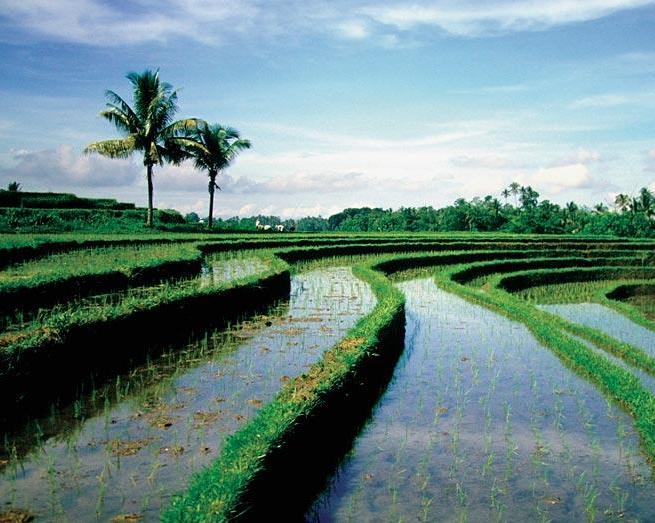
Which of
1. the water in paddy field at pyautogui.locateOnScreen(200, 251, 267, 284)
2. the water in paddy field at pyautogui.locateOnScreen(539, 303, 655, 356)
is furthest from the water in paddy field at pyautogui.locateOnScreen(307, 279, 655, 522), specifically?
the water in paddy field at pyautogui.locateOnScreen(200, 251, 267, 284)

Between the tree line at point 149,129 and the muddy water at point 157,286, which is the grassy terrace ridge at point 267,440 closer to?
the muddy water at point 157,286

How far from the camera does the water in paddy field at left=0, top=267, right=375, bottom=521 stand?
14.0 ft

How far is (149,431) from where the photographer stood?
550cm

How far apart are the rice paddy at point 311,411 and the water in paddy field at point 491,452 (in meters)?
0.02

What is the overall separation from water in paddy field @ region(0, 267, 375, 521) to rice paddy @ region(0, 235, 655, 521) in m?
0.02

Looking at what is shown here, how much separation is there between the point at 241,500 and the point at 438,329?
7.75 meters

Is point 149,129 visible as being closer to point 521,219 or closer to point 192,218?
point 521,219

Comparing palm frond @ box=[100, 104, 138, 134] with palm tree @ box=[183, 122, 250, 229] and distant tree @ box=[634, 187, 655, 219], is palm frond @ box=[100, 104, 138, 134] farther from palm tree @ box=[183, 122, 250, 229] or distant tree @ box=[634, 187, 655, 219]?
distant tree @ box=[634, 187, 655, 219]

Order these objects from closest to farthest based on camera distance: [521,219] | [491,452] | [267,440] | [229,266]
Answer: [267,440]
[491,452]
[229,266]
[521,219]

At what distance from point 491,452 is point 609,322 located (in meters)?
8.61

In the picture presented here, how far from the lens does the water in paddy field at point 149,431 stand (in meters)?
4.28

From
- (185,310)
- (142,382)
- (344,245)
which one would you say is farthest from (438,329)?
(344,245)

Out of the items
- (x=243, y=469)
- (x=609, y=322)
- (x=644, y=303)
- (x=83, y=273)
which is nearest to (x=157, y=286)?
(x=83, y=273)

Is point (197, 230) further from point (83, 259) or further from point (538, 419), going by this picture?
point (538, 419)
